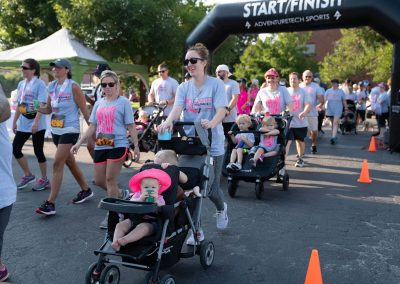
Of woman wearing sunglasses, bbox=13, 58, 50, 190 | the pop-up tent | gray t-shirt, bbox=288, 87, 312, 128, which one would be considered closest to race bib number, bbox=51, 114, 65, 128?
woman wearing sunglasses, bbox=13, 58, 50, 190

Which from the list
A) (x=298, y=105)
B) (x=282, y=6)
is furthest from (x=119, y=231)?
(x=282, y=6)

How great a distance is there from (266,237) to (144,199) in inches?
77.3

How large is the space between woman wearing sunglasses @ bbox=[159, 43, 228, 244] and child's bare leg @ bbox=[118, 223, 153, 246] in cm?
102

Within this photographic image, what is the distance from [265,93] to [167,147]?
4.11 meters

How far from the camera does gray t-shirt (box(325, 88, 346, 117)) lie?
42.8ft

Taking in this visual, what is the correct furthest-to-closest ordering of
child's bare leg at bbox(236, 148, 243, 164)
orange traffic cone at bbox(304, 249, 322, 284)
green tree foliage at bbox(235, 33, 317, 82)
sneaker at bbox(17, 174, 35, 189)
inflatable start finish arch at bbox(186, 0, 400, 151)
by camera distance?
green tree foliage at bbox(235, 33, 317, 82), inflatable start finish arch at bbox(186, 0, 400, 151), sneaker at bbox(17, 174, 35, 189), child's bare leg at bbox(236, 148, 243, 164), orange traffic cone at bbox(304, 249, 322, 284)

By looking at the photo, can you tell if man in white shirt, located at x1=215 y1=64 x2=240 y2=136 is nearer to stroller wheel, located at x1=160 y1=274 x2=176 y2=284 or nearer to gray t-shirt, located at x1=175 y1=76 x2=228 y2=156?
gray t-shirt, located at x1=175 y1=76 x2=228 y2=156

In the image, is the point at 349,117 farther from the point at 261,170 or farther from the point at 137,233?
the point at 137,233

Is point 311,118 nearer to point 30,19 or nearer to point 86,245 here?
point 86,245

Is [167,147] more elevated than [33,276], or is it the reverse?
[167,147]

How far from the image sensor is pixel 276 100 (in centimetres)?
795

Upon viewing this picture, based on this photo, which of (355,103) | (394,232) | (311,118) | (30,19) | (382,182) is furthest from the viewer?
(30,19)

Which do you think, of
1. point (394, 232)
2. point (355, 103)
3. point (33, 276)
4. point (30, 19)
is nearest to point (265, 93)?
point (394, 232)

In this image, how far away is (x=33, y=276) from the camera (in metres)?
3.96
